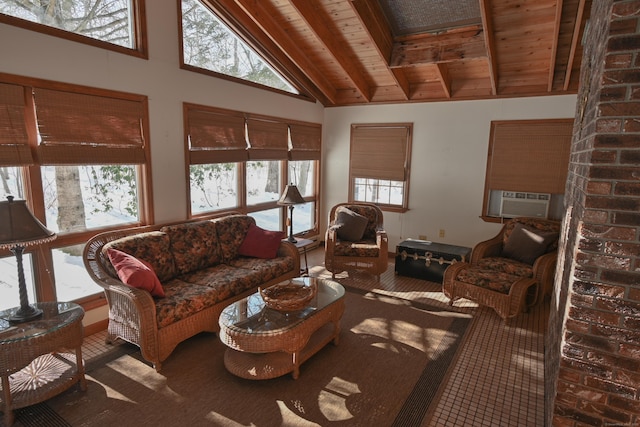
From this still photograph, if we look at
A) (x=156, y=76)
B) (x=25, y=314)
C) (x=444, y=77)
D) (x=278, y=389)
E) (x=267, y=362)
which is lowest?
(x=278, y=389)

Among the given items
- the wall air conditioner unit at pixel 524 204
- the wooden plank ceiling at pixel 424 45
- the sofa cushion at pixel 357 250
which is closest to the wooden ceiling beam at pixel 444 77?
the wooden plank ceiling at pixel 424 45

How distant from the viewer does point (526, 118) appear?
178 inches

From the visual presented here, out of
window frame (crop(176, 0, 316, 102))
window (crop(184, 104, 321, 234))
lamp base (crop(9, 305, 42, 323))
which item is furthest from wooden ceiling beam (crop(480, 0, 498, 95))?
lamp base (crop(9, 305, 42, 323))

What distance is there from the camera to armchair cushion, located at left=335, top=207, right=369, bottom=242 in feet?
15.6

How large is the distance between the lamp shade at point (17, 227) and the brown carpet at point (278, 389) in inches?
41.4

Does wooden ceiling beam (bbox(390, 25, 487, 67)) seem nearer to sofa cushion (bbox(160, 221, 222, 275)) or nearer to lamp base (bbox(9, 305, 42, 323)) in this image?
sofa cushion (bbox(160, 221, 222, 275))

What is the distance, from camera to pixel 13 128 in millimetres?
2531

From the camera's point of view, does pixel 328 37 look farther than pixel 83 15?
Yes

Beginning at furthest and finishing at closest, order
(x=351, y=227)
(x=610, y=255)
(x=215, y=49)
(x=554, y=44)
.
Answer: (x=351, y=227) → (x=215, y=49) → (x=554, y=44) → (x=610, y=255)

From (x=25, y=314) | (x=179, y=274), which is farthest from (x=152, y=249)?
(x=25, y=314)

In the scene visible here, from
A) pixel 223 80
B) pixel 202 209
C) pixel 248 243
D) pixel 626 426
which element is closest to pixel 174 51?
pixel 223 80

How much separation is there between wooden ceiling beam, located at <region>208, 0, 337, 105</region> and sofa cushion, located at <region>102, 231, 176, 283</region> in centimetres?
243

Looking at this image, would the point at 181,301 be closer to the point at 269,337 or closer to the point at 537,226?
the point at 269,337

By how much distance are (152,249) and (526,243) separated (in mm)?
3809
